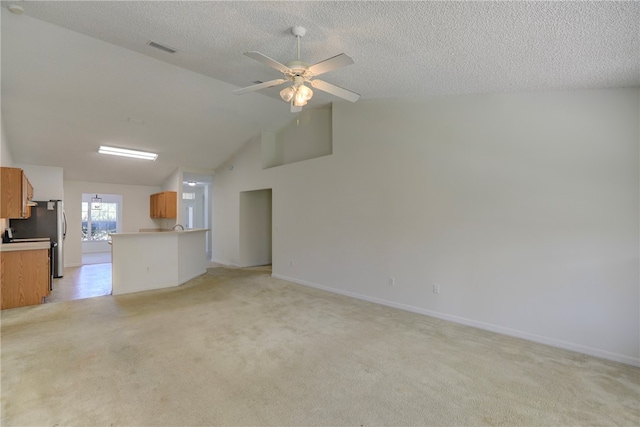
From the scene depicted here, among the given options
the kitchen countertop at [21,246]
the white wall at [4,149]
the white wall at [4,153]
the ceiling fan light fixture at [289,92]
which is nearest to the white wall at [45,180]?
the white wall at [4,153]

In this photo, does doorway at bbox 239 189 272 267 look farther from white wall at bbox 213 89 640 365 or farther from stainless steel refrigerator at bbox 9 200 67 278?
stainless steel refrigerator at bbox 9 200 67 278

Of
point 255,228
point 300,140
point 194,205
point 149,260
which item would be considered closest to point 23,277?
point 149,260

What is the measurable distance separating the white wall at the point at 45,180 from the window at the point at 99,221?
3578 mm

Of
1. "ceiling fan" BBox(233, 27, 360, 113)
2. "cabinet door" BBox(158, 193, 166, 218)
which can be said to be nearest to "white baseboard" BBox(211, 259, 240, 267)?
"cabinet door" BBox(158, 193, 166, 218)

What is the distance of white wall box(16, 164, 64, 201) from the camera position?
21.1 feet

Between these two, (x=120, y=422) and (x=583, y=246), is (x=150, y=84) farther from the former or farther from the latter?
(x=583, y=246)

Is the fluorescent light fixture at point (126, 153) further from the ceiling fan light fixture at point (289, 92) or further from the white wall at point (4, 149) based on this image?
the ceiling fan light fixture at point (289, 92)

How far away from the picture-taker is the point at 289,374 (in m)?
2.54

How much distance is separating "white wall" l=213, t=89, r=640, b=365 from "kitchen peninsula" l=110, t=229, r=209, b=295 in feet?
9.05

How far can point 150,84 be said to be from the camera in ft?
14.3

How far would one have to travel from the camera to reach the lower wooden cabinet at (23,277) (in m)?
4.20

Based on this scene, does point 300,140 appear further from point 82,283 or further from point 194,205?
point 194,205

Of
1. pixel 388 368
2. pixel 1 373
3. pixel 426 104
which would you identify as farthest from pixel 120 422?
pixel 426 104

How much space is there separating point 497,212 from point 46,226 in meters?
8.38
